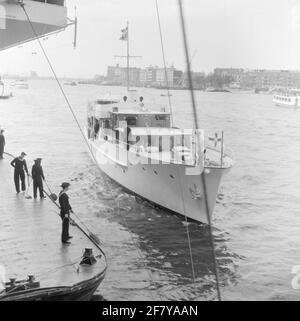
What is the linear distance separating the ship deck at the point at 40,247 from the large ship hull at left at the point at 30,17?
5.10 m

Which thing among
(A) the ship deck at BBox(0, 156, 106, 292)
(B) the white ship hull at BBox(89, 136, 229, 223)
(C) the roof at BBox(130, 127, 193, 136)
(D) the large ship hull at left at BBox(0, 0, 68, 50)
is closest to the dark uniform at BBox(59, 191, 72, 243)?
(A) the ship deck at BBox(0, 156, 106, 292)

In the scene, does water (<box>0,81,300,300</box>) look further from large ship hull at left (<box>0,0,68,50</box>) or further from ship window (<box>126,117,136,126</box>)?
large ship hull at left (<box>0,0,68,50</box>)

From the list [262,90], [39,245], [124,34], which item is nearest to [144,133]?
[124,34]

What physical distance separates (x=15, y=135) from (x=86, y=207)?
34627 mm

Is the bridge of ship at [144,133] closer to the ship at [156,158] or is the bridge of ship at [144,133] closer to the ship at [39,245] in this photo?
the ship at [156,158]

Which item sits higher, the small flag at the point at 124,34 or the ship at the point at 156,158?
the small flag at the point at 124,34

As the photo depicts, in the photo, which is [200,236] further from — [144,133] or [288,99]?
[288,99]

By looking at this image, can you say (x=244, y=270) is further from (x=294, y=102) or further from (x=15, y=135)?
(x=294, y=102)

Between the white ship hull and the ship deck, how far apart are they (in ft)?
17.7

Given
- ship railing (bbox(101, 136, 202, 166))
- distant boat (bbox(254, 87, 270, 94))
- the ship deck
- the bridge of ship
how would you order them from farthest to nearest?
distant boat (bbox(254, 87, 270, 94)), the bridge of ship, ship railing (bbox(101, 136, 202, 166)), the ship deck

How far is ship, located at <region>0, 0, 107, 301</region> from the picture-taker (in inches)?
341

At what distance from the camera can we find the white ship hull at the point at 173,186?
18625 mm

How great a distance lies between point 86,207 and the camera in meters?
21.2

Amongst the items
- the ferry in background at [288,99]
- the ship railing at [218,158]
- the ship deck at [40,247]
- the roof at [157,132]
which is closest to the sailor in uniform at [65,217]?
the ship deck at [40,247]
